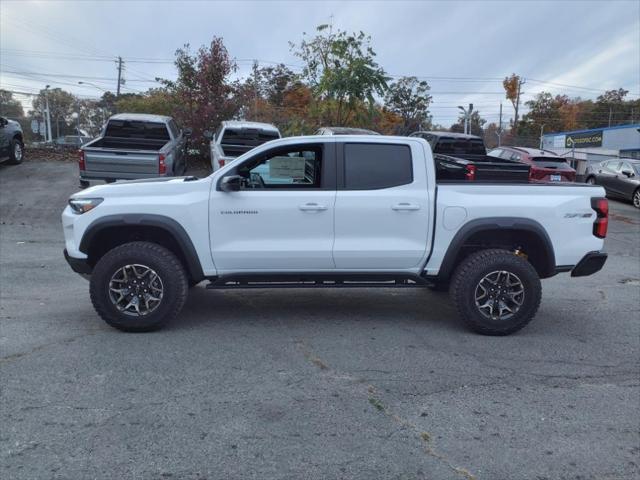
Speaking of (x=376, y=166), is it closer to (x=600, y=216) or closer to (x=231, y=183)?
(x=231, y=183)

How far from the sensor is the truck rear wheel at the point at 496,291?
5.57 m

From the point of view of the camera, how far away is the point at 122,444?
11.5 ft

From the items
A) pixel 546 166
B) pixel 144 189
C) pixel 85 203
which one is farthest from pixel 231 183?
pixel 546 166

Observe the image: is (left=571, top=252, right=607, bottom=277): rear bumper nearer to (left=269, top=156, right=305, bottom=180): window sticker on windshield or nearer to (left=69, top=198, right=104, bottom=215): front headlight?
(left=269, top=156, right=305, bottom=180): window sticker on windshield

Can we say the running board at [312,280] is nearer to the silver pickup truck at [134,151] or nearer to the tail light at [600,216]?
the tail light at [600,216]

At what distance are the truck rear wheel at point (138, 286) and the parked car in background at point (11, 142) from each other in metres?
13.2

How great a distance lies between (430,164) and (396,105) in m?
48.8

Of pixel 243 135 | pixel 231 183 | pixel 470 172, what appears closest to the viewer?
pixel 231 183

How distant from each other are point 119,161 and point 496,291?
8.23 m

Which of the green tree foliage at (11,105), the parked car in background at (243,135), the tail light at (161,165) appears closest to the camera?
the tail light at (161,165)

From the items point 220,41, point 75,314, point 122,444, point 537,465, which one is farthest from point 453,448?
point 220,41

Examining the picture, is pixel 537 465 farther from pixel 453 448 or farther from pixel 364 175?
pixel 364 175

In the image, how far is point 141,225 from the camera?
→ 546 centimetres

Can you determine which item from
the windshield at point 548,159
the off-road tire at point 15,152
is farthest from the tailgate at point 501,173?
the off-road tire at point 15,152
